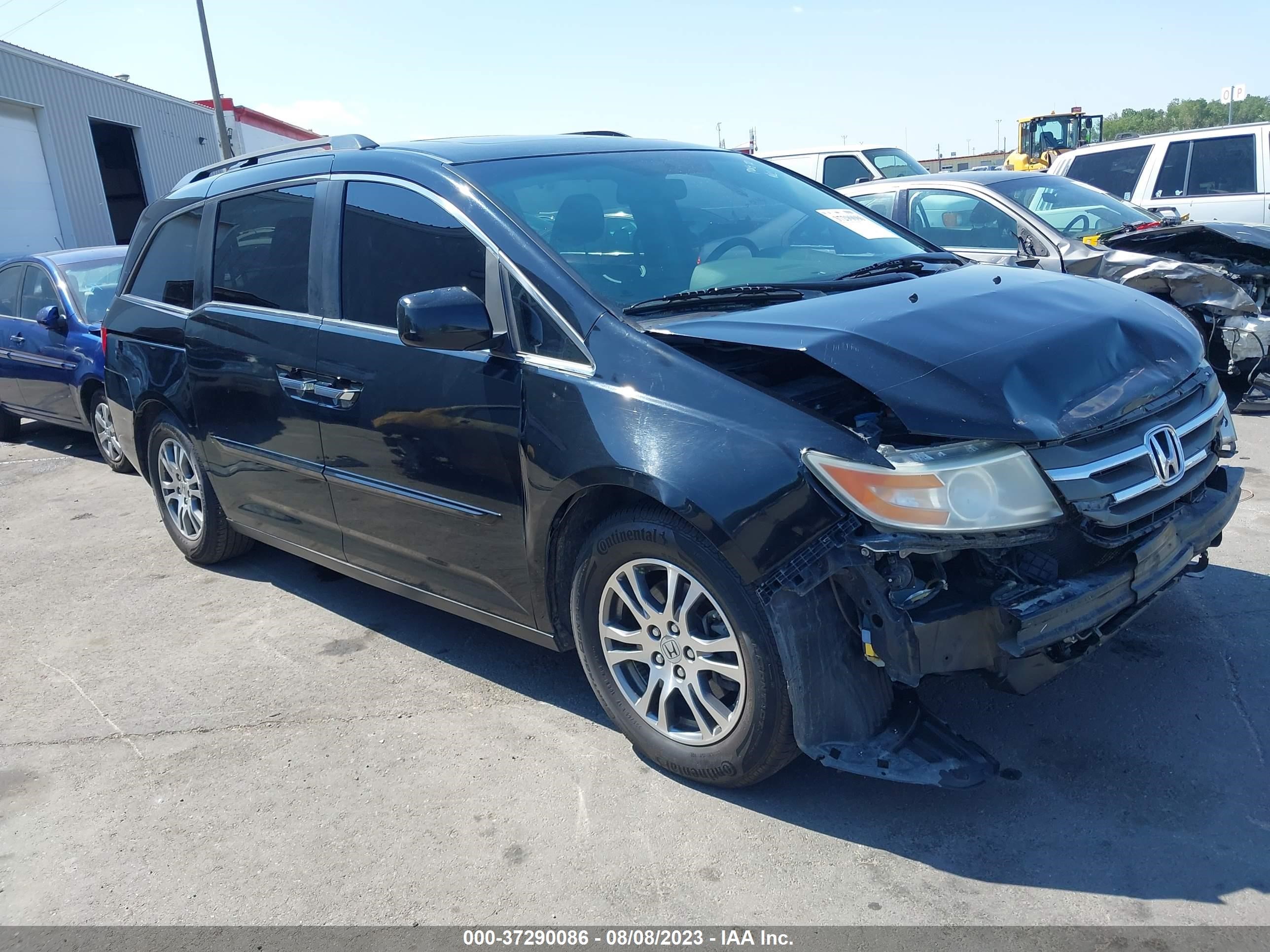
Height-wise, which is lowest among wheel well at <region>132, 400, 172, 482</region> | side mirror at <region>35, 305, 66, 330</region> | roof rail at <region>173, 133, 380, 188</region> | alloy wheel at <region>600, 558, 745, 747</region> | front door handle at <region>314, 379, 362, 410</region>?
alloy wheel at <region>600, 558, 745, 747</region>

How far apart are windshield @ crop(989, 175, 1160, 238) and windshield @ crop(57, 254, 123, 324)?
6.94 metres

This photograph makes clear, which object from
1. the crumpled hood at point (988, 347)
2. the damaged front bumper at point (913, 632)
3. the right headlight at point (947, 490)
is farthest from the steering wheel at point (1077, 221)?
the right headlight at point (947, 490)

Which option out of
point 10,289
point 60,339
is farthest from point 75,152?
point 60,339

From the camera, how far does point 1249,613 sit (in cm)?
388

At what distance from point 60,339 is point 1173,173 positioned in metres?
10.3

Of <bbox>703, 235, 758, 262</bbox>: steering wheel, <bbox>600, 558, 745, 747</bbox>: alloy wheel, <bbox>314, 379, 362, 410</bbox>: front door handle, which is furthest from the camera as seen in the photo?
<bbox>314, 379, 362, 410</bbox>: front door handle

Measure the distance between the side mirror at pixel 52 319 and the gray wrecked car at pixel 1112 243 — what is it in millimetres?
6295

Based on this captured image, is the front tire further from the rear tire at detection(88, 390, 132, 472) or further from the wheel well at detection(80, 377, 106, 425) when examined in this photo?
the wheel well at detection(80, 377, 106, 425)

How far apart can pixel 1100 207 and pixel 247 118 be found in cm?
3205

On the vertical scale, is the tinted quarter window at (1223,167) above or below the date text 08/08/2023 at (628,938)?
above

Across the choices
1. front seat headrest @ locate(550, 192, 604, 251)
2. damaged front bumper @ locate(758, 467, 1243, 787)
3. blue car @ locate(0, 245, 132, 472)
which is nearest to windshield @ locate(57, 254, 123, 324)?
blue car @ locate(0, 245, 132, 472)

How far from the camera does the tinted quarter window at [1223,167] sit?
9.82 m

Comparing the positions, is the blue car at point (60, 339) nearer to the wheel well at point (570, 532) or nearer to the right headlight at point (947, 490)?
the wheel well at point (570, 532)

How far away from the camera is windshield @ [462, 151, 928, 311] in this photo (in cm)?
337
